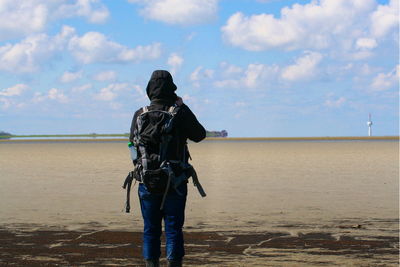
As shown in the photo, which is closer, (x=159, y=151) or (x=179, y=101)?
(x=159, y=151)

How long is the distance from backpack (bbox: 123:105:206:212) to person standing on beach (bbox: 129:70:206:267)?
0.03 meters

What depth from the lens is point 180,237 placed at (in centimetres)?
618

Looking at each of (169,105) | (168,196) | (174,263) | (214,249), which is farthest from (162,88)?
(214,249)

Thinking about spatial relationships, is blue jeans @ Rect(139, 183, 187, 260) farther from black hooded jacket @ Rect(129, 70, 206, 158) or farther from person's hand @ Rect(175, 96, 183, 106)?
person's hand @ Rect(175, 96, 183, 106)

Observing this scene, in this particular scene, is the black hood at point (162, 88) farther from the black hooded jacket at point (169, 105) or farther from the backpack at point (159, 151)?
the backpack at point (159, 151)

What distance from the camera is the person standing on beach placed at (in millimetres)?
6145

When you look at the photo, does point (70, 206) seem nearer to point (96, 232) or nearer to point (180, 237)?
point (96, 232)

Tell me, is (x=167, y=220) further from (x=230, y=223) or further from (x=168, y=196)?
(x=230, y=223)

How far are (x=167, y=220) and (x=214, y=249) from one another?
2.54 meters

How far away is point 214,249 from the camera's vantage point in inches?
337

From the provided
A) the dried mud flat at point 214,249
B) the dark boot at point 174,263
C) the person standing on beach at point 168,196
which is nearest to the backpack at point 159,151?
the person standing on beach at point 168,196

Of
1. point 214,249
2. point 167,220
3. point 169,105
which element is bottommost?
point 214,249

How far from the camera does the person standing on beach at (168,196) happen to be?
6145 millimetres

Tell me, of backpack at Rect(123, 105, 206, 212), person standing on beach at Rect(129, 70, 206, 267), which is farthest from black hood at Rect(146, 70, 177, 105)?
backpack at Rect(123, 105, 206, 212)
